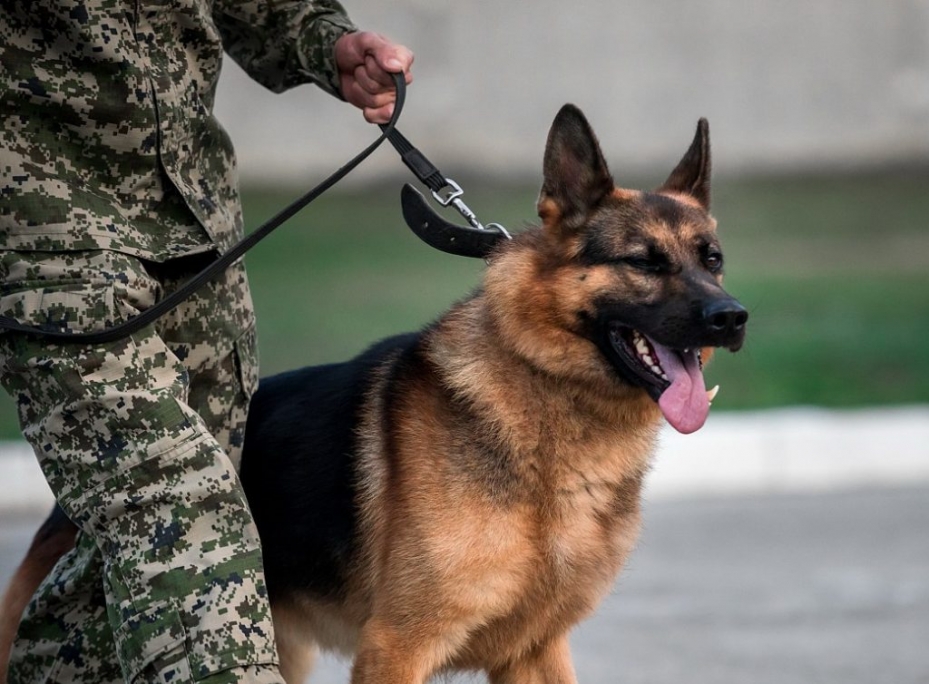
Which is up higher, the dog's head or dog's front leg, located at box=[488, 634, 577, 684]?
the dog's head

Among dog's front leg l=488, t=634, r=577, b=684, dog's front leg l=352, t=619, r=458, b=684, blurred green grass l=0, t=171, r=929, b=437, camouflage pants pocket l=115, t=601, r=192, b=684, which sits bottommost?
blurred green grass l=0, t=171, r=929, b=437

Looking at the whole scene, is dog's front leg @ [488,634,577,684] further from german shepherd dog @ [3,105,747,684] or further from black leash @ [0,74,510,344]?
black leash @ [0,74,510,344]

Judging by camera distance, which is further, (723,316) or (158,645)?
(723,316)

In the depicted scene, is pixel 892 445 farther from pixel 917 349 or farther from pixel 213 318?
pixel 213 318

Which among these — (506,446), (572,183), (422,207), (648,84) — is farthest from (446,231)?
(648,84)

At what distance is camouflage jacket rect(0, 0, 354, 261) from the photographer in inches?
113

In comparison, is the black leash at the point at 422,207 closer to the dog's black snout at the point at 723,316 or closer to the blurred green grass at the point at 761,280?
the dog's black snout at the point at 723,316

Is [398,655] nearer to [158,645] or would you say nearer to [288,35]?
[158,645]

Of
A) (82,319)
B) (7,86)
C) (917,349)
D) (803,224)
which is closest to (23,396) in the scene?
(82,319)

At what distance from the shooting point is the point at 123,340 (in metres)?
2.84

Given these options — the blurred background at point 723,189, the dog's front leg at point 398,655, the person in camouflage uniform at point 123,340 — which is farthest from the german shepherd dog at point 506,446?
the blurred background at point 723,189

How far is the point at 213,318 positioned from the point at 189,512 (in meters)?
0.62

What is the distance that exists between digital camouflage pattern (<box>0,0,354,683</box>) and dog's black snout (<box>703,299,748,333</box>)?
3.63 feet

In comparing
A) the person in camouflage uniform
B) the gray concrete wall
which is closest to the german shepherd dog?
the person in camouflage uniform
